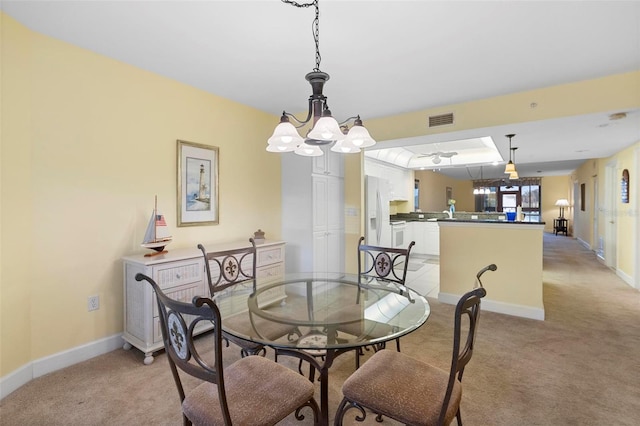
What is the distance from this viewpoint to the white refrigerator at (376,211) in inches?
190

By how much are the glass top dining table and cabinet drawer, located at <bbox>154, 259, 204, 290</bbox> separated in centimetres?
45

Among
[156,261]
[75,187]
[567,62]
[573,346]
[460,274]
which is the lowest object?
[573,346]

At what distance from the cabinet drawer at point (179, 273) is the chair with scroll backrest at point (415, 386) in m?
1.79

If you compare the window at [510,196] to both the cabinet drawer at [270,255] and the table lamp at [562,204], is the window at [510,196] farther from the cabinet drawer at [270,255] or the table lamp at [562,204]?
the cabinet drawer at [270,255]

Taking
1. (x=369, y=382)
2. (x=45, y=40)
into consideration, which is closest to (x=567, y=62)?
(x=369, y=382)

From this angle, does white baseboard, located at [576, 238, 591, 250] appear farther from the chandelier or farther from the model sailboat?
the model sailboat

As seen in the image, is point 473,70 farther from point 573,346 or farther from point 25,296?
point 25,296

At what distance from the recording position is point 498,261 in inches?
143

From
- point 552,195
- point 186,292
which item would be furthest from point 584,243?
point 186,292

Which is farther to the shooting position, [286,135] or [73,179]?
[73,179]

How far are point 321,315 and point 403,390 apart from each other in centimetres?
62

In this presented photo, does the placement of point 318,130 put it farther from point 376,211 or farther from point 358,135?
point 376,211

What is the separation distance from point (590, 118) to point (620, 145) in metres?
2.87

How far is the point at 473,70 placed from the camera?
8.88 feet
